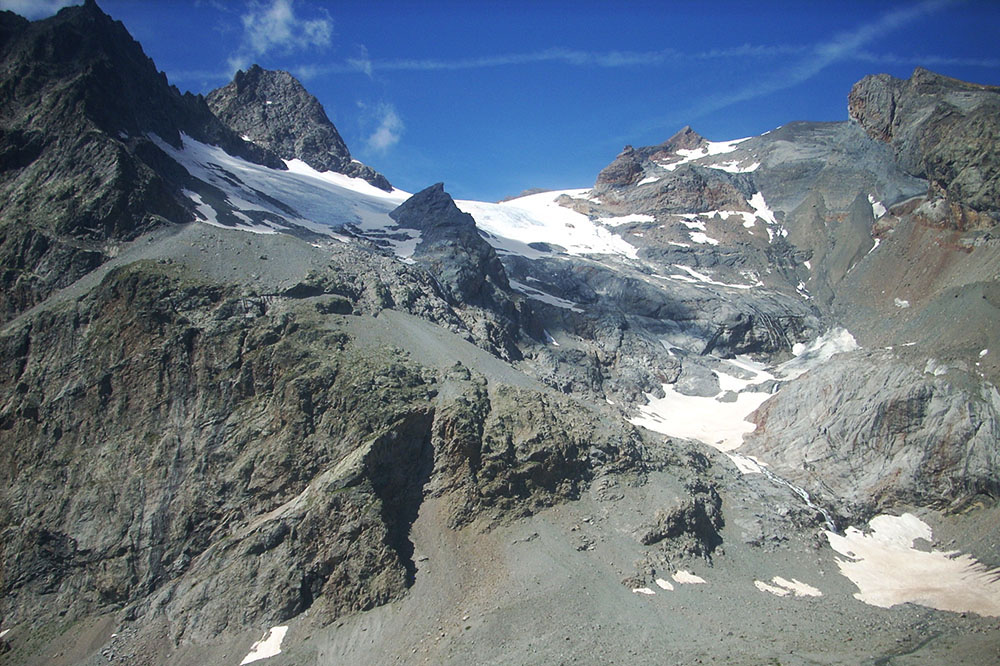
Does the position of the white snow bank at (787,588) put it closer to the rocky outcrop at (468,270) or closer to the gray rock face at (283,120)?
the rocky outcrop at (468,270)

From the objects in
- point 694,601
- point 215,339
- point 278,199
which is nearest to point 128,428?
point 215,339

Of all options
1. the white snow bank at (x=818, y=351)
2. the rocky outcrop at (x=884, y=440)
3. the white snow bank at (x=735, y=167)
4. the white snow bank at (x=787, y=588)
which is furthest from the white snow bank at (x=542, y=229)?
the white snow bank at (x=787, y=588)

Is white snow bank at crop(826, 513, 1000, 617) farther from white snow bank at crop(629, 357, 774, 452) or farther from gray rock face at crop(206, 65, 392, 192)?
gray rock face at crop(206, 65, 392, 192)

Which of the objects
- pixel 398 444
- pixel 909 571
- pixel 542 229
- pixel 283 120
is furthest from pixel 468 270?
pixel 283 120

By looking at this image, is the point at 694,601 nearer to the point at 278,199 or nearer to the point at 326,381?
the point at 326,381

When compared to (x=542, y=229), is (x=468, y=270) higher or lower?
lower

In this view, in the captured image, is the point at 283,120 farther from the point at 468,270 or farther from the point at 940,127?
the point at 940,127
